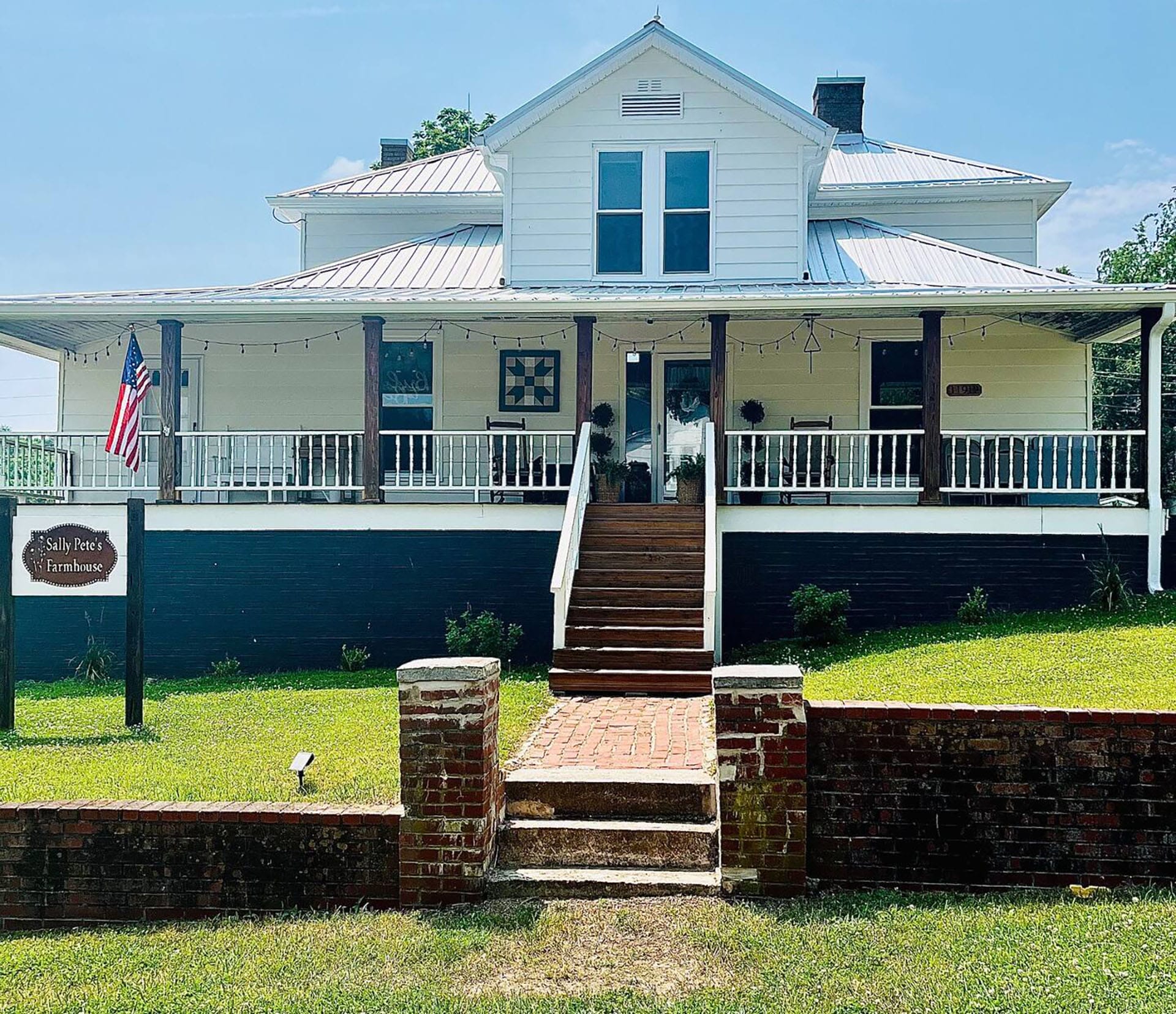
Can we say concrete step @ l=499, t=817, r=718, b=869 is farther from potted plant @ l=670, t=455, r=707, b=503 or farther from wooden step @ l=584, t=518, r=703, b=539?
potted plant @ l=670, t=455, r=707, b=503

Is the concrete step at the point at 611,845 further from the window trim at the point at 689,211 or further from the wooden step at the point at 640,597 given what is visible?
the window trim at the point at 689,211

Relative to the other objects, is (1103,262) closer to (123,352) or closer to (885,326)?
(885,326)

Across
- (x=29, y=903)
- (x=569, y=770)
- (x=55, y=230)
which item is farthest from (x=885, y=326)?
(x=55, y=230)

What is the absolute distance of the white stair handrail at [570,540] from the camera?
32.1 ft

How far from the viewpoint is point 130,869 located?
203 inches

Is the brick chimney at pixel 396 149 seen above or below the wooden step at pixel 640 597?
above

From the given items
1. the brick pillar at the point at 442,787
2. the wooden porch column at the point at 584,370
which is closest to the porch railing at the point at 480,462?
the wooden porch column at the point at 584,370

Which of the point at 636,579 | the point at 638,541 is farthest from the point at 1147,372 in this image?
the point at 636,579

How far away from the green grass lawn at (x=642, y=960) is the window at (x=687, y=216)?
34.6ft

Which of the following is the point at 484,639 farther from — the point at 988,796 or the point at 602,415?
the point at 988,796

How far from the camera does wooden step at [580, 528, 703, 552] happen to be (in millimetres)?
11336

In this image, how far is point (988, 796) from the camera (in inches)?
199

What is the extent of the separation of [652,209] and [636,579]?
19.4 ft

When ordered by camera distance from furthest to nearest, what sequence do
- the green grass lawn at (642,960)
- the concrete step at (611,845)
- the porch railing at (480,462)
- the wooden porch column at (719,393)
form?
the porch railing at (480,462) < the wooden porch column at (719,393) < the concrete step at (611,845) < the green grass lawn at (642,960)
